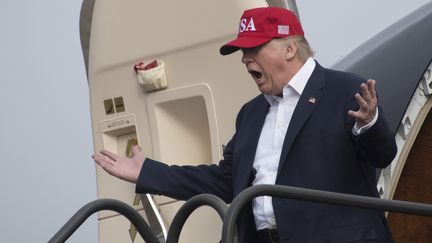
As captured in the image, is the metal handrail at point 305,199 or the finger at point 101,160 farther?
the finger at point 101,160

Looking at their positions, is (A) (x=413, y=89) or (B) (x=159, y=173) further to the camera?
(A) (x=413, y=89)

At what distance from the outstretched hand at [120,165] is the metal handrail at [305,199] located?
1067 millimetres

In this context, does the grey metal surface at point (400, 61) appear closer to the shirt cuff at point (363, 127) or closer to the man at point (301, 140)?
the man at point (301, 140)

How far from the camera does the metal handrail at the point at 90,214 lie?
289 cm

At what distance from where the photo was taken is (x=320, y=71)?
11.7ft

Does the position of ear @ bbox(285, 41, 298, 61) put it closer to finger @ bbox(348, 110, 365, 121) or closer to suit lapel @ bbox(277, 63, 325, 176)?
suit lapel @ bbox(277, 63, 325, 176)

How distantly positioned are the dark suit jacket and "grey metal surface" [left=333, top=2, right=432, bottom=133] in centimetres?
121

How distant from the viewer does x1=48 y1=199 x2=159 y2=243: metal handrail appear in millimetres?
2891

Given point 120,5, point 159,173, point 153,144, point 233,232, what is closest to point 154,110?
point 153,144

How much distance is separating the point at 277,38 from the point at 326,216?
649mm

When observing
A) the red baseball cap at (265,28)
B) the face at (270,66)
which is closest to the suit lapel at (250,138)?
the face at (270,66)

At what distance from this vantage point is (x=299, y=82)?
3529 mm

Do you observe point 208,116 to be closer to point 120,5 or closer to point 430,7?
point 120,5

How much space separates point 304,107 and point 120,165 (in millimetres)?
748
